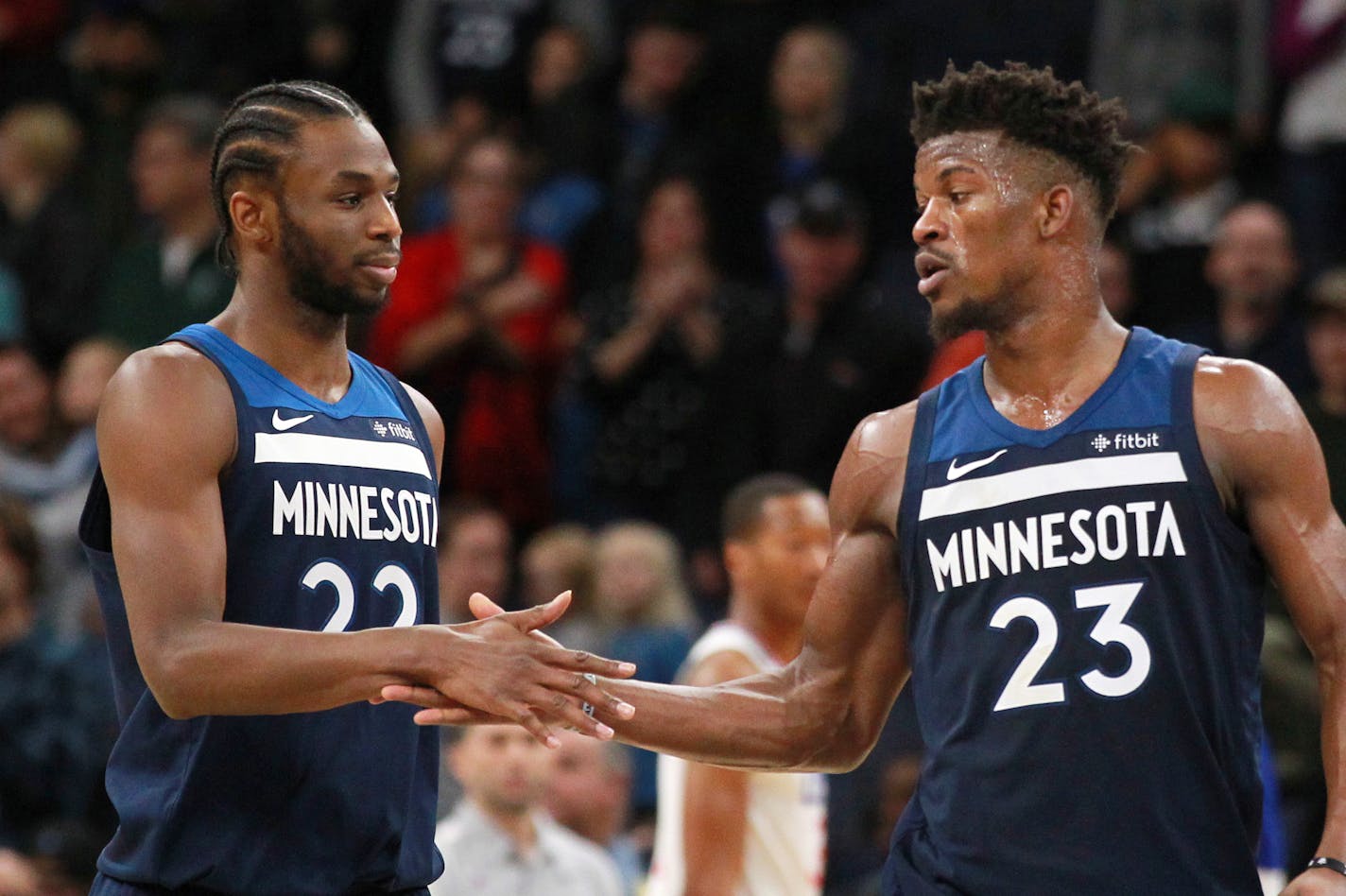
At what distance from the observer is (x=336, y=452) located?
14.9ft

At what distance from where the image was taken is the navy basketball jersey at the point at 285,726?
4.36m

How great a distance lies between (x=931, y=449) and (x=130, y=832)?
2.07 meters

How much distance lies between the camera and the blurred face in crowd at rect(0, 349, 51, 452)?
404 inches

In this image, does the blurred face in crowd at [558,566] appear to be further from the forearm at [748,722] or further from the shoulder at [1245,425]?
the shoulder at [1245,425]

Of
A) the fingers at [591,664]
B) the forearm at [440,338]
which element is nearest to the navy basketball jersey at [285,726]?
the fingers at [591,664]

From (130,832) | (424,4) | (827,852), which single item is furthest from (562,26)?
(130,832)

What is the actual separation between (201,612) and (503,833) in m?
3.53

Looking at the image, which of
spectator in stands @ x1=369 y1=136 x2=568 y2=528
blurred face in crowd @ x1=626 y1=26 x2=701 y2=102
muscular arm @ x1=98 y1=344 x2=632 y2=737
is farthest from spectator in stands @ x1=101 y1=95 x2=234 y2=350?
muscular arm @ x1=98 y1=344 x2=632 y2=737

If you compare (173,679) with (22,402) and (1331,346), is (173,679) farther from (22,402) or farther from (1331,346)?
(22,402)

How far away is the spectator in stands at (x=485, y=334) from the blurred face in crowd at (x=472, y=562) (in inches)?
27.0

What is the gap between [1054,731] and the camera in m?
4.51

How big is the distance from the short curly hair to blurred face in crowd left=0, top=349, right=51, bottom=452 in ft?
21.6

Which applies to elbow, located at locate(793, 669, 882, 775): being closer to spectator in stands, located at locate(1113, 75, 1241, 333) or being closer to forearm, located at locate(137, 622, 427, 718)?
forearm, located at locate(137, 622, 427, 718)

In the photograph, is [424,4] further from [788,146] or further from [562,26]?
[788,146]
